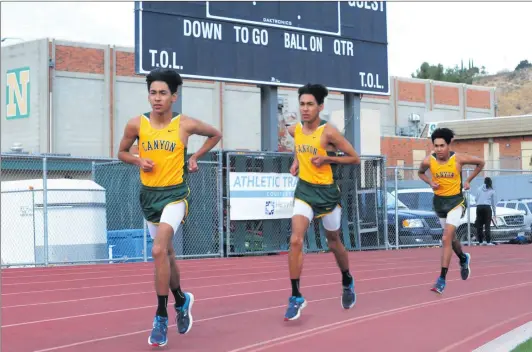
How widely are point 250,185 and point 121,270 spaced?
17.4ft

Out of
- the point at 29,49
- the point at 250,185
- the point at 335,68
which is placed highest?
the point at 29,49

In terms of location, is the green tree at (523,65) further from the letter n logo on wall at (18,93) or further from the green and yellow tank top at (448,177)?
the green and yellow tank top at (448,177)

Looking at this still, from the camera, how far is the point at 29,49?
4925 cm

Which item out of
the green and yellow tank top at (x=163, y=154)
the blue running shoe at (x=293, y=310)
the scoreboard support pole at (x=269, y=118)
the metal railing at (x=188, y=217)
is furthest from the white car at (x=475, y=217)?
the green and yellow tank top at (x=163, y=154)

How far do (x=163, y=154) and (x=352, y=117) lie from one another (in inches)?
673

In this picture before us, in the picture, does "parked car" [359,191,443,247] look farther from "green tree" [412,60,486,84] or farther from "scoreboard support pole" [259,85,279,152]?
"green tree" [412,60,486,84]

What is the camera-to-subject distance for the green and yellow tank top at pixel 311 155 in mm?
8461

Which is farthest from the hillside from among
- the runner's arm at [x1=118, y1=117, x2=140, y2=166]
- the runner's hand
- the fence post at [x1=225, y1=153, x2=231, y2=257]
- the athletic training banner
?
the runner's hand

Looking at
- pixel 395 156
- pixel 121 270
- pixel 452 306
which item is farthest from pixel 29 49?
pixel 452 306

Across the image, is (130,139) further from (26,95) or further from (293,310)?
(26,95)

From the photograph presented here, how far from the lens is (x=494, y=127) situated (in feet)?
166

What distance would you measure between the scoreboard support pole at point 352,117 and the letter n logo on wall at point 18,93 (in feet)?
97.5

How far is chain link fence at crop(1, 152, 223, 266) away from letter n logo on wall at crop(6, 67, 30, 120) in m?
30.3

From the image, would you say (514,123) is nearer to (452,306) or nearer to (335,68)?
(335,68)
